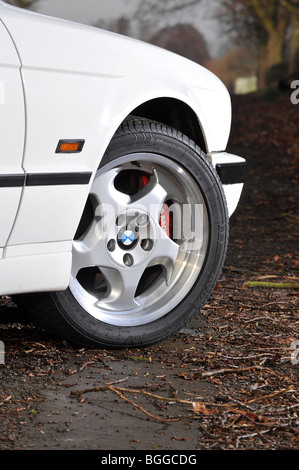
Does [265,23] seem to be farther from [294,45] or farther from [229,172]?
[229,172]

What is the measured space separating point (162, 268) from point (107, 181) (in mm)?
589

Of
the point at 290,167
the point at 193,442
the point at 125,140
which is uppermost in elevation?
the point at 125,140

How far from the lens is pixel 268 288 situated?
16.7 ft

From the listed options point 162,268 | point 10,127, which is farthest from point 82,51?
point 162,268

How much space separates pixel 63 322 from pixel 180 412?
2.64ft

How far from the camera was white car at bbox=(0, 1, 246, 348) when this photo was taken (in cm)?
316

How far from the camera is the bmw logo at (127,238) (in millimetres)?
3629

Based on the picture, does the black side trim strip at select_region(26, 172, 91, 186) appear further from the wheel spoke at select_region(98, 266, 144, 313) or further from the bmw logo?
the wheel spoke at select_region(98, 266, 144, 313)

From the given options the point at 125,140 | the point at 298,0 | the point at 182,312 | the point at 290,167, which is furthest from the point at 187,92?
the point at 298,0

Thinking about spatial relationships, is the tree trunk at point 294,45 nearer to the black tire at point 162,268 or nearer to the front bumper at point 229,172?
the front bumper at point 229,172

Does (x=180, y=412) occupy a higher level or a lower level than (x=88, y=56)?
lower

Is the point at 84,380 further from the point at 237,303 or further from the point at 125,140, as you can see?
the point at 237,303

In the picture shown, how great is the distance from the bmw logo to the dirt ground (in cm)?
53
